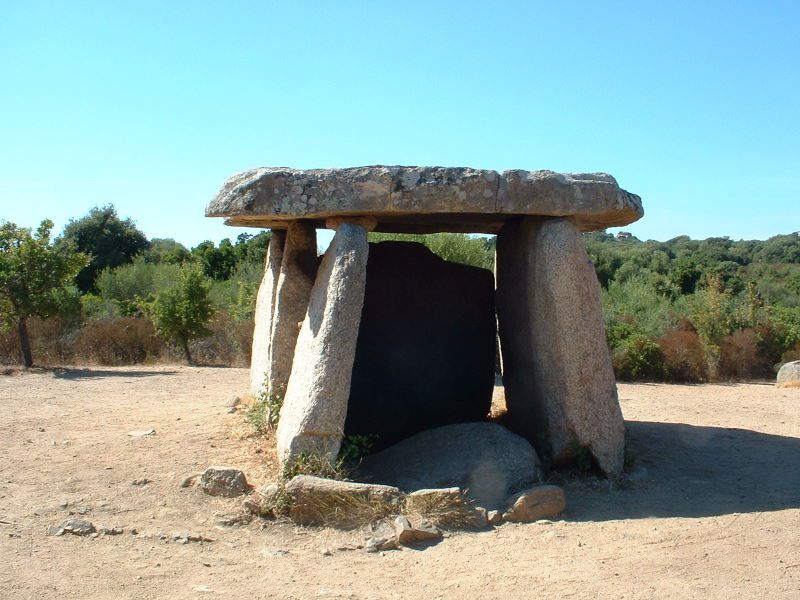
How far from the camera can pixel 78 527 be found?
4.99 metres

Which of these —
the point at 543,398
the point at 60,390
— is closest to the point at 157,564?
the point at 543,398

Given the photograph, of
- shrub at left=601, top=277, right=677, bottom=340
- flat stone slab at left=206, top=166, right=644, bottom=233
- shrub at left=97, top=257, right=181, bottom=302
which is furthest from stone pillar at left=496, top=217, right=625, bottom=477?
shrub at left=97, top=257, right=181, bottom=302

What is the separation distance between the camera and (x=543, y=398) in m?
6.53

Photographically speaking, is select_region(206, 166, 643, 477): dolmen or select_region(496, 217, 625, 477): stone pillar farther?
select_region(496, 217, 625, 477): stone pillar

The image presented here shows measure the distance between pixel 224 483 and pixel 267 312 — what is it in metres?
2.34

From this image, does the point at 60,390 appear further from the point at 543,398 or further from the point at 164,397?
the point at 543,398

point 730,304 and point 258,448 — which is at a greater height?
point 730,304

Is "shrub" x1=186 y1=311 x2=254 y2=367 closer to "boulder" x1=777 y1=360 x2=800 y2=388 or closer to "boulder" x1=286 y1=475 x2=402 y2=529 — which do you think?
"boulder" x1=777 y1=360 x2=800 y2=388

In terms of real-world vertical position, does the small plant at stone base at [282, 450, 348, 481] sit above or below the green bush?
below

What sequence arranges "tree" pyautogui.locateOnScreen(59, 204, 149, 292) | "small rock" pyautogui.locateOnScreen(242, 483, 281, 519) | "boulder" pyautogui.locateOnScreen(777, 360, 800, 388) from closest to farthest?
"small rock" pyautogui.locateOnScreen(242, 483, 281, 519), "boulder" pyautogui.locateOnScreen(777, 360, 800, 388), "tree" pyautogui.locateOnScreen(59, 204, 149, 292)

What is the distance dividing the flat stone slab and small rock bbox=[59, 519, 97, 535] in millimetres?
2316

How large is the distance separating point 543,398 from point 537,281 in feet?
2.96

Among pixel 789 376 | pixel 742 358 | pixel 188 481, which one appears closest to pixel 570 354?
pixel 188 481

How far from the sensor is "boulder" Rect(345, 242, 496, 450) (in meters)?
7.57
